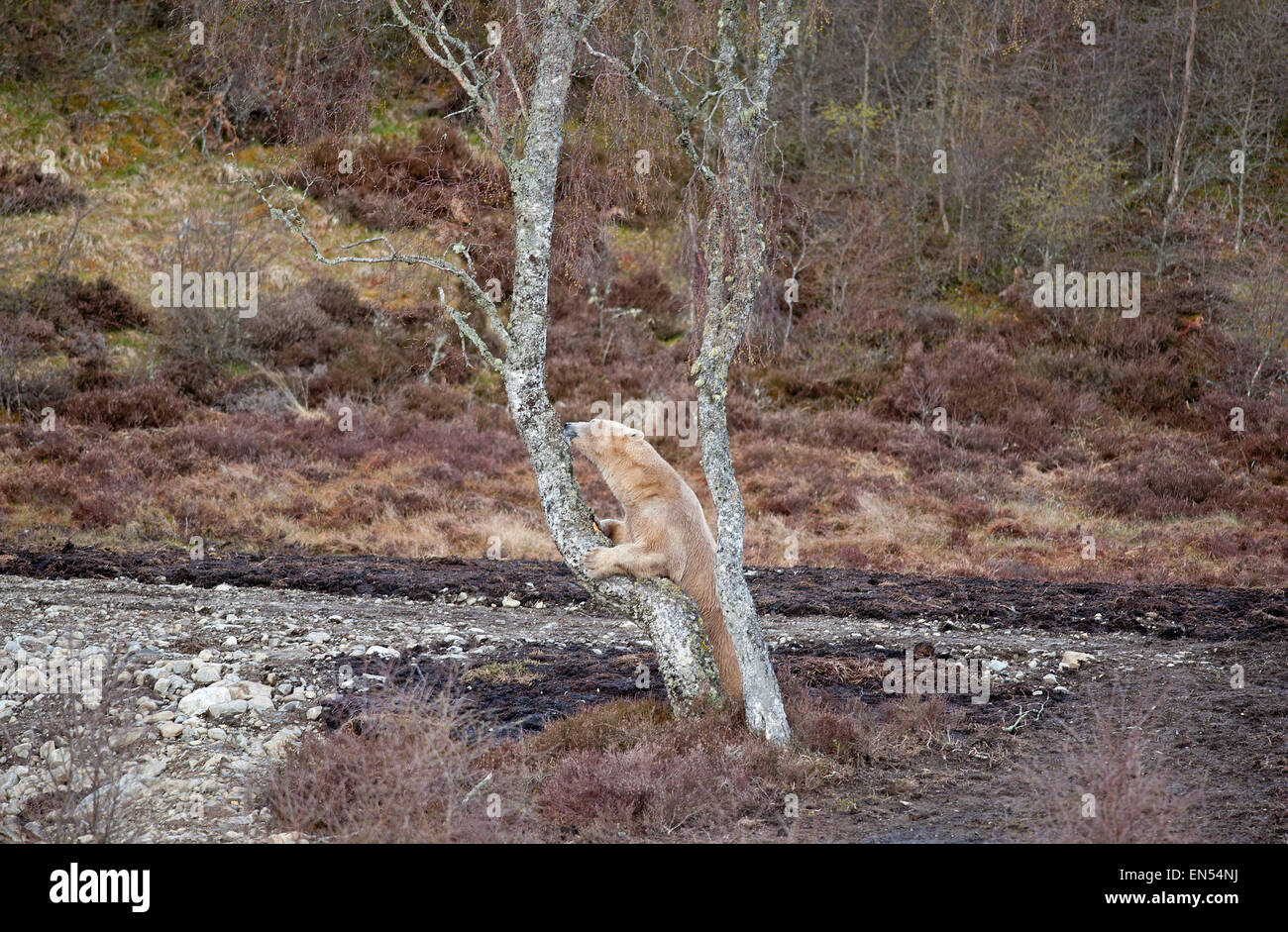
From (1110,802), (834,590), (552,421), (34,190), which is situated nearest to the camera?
(1110,802)

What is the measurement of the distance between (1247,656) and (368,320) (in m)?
19.4

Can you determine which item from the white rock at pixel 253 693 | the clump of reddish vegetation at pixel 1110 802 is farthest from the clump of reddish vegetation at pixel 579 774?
the clump of reddish vegetation at pixel 1110 802

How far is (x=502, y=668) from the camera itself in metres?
8.41

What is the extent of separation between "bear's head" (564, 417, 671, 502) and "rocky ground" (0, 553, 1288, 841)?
1.76 meters

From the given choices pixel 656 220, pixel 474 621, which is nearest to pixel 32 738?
pixel 474 621

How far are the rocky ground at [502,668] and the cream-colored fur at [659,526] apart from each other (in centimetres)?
107

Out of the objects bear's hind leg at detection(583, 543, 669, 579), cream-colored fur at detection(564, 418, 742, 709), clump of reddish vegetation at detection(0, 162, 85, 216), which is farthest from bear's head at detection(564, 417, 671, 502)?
clump of reddish vegetation at detection(0, 162, 85, 216)

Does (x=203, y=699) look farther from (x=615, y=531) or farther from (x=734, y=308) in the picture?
(x=734, y=308)

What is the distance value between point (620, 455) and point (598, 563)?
891mm

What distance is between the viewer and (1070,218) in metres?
25.5

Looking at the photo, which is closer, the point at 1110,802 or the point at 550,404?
the point at 1110,802

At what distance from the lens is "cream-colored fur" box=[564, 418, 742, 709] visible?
6.96 meters

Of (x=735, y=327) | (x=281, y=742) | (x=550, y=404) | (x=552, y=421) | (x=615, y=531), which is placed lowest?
(x=281, y=742)

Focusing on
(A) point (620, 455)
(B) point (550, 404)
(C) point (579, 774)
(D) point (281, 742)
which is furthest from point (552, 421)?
(D) point (281, 742)
